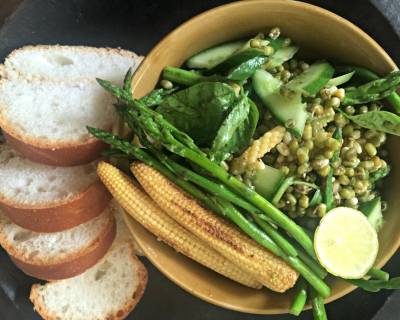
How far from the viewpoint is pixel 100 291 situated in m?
3.46

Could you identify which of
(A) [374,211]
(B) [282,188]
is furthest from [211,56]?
(A) [374,211]

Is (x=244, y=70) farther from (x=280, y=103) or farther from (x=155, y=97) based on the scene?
(x=155, y=97)

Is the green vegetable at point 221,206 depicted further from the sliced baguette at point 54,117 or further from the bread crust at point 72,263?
the bread crust at point 72,263

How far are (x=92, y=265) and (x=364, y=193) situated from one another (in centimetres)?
167

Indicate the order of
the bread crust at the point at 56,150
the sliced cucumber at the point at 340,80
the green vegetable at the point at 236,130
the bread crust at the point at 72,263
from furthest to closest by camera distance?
the bread crust at the point at 72,263, the bread crust at the point at 56,150, the sliced cucumber at the point at 340,80, the green vegetable at the point at 236,130

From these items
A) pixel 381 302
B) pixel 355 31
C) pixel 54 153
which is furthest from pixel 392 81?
pixel 54 153

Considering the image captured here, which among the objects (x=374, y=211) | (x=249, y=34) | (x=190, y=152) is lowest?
(x=374, y=211)

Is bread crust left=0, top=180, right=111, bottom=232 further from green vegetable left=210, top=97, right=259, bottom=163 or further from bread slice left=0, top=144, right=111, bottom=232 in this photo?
green vegetable left=210, top=97, right=259, bottom=163

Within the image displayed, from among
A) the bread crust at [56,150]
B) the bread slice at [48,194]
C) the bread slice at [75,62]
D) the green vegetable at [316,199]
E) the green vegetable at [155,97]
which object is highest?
the green vegetable at [155,97]

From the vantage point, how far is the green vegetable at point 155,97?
2.84 meters

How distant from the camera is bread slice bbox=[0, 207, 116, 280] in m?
3.22

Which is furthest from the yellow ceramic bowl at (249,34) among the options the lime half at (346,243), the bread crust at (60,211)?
the bread crust at (60,211)

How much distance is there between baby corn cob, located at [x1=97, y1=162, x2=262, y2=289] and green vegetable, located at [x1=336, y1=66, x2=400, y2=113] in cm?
118

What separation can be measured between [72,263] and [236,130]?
4.26ft
